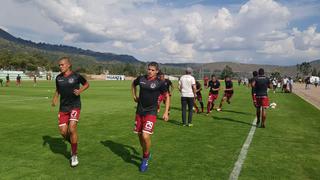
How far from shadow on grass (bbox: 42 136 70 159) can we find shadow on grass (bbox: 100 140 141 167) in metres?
1.05

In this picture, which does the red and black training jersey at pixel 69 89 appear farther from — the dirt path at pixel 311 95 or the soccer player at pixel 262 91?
the dirt path at pixel 311 95

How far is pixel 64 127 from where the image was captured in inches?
313

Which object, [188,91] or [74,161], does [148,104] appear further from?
[188,91]

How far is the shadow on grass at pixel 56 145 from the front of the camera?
8.79 m

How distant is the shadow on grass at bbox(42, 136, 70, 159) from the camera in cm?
879

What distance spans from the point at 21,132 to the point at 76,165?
15.9 feet

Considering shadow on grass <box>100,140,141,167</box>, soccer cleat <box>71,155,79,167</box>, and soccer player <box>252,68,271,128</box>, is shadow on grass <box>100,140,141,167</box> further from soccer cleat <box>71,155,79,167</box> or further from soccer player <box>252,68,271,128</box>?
soccer player <box>252,68,271,128</box>

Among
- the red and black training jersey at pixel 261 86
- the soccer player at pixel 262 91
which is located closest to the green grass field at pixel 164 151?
the soccer player at pixel 262 91

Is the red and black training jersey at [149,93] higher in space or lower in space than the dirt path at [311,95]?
higher

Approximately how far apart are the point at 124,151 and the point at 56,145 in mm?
1852

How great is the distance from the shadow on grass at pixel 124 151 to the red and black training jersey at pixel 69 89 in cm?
155

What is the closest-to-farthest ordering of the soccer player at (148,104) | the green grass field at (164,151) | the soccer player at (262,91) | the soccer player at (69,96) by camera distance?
the green grass field at (164,151), the soccer player at (148,104), the soccer player at (69,96), the soccer player at (262,91)

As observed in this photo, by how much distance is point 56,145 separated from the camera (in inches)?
379

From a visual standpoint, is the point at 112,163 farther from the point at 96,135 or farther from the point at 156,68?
the point at 96,135
